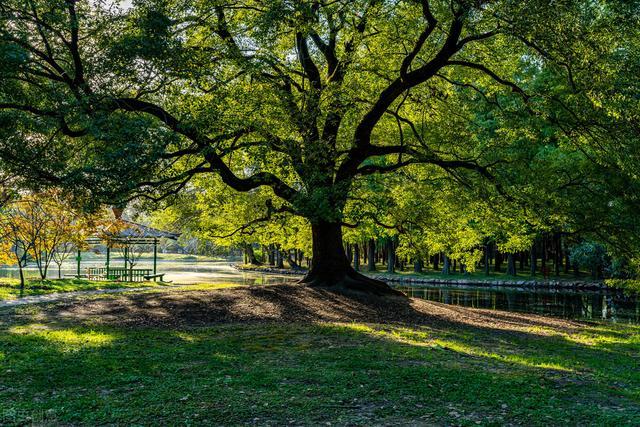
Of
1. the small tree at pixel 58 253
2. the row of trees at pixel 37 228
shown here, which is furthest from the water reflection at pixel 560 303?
the small tree at pixel 58 253

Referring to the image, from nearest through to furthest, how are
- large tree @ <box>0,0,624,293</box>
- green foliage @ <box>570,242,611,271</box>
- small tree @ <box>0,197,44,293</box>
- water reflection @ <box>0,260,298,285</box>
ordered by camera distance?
1. large tree @ <box>0,0,624,293</box>
2. small tree @ <box>0,197,44,293</box>
3. water reflection @ <box>0,260,298,285</box>
4. green foliage @ <box>570,242,611,271</box>

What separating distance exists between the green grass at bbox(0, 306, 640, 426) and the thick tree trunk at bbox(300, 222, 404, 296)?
6.47 meters

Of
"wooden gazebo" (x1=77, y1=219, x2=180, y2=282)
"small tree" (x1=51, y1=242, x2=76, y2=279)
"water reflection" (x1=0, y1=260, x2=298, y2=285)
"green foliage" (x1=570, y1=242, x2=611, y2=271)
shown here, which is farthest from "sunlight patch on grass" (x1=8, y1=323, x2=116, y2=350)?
"green foliage" (x1=570, y1=242, x2=611, y2=271)

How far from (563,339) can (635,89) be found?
20.1 feet

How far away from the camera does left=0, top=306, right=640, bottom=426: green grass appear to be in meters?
6.05

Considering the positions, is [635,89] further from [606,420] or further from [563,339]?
[606,420]

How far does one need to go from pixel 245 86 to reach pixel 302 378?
9757mm

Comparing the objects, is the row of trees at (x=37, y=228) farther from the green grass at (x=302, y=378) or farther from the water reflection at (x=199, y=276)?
the green grass at (x=302, y=378)

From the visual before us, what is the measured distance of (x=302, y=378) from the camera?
25.0 feet

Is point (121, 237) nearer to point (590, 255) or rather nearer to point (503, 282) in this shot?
point (503, 282)

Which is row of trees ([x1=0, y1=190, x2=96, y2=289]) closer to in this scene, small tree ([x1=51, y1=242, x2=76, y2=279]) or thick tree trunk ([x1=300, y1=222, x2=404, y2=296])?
small tree ([x1=51, y1=242, x2=76, y2=279])

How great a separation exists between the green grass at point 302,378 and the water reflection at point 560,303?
12.9 m

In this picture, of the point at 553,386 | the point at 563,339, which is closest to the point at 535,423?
the point at 553,386

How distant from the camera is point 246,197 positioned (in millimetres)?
22000
